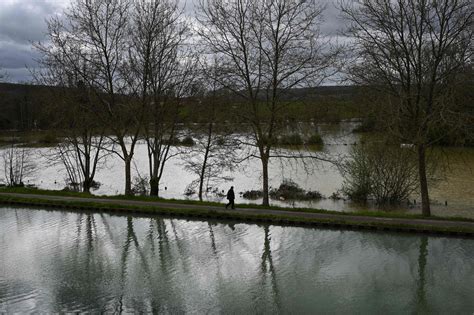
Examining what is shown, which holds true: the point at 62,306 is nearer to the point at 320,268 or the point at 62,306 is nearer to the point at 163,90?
the point at 320,268

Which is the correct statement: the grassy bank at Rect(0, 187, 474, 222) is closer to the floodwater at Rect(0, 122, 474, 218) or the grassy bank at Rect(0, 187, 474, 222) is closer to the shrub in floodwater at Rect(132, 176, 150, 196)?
the floodwater at Rect(0, 122, 474, 218)

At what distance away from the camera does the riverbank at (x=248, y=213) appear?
1889 cm

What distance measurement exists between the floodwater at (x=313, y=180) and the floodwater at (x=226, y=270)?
5750mm

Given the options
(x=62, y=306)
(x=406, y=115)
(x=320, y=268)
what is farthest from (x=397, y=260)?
(x=62, y=306)

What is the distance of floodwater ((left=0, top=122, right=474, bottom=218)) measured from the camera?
91.2 feet

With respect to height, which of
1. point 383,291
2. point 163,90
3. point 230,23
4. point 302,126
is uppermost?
point 230,23

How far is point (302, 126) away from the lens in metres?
23.8

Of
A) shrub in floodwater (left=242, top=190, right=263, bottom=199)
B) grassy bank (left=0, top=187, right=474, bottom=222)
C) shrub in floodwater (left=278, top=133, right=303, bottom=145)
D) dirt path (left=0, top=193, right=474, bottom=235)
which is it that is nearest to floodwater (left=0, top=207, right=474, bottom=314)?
dirt path (left=0, top=193, right=474, bottom=235)

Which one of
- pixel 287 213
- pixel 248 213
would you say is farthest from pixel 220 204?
pixel 287 213

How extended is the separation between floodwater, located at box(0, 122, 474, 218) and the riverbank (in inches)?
106

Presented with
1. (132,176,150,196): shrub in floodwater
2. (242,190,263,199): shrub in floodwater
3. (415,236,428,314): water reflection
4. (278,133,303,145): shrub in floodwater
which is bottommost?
(415,236,428,314): water reflection

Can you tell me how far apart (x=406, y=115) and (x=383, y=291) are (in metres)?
9.99

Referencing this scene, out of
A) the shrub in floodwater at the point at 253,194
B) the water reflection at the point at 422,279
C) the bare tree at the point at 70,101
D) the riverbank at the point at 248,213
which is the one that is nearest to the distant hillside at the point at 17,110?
the bare tree at the point at 70,101

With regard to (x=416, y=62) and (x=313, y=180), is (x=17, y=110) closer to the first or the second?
(x=313, y=180)
